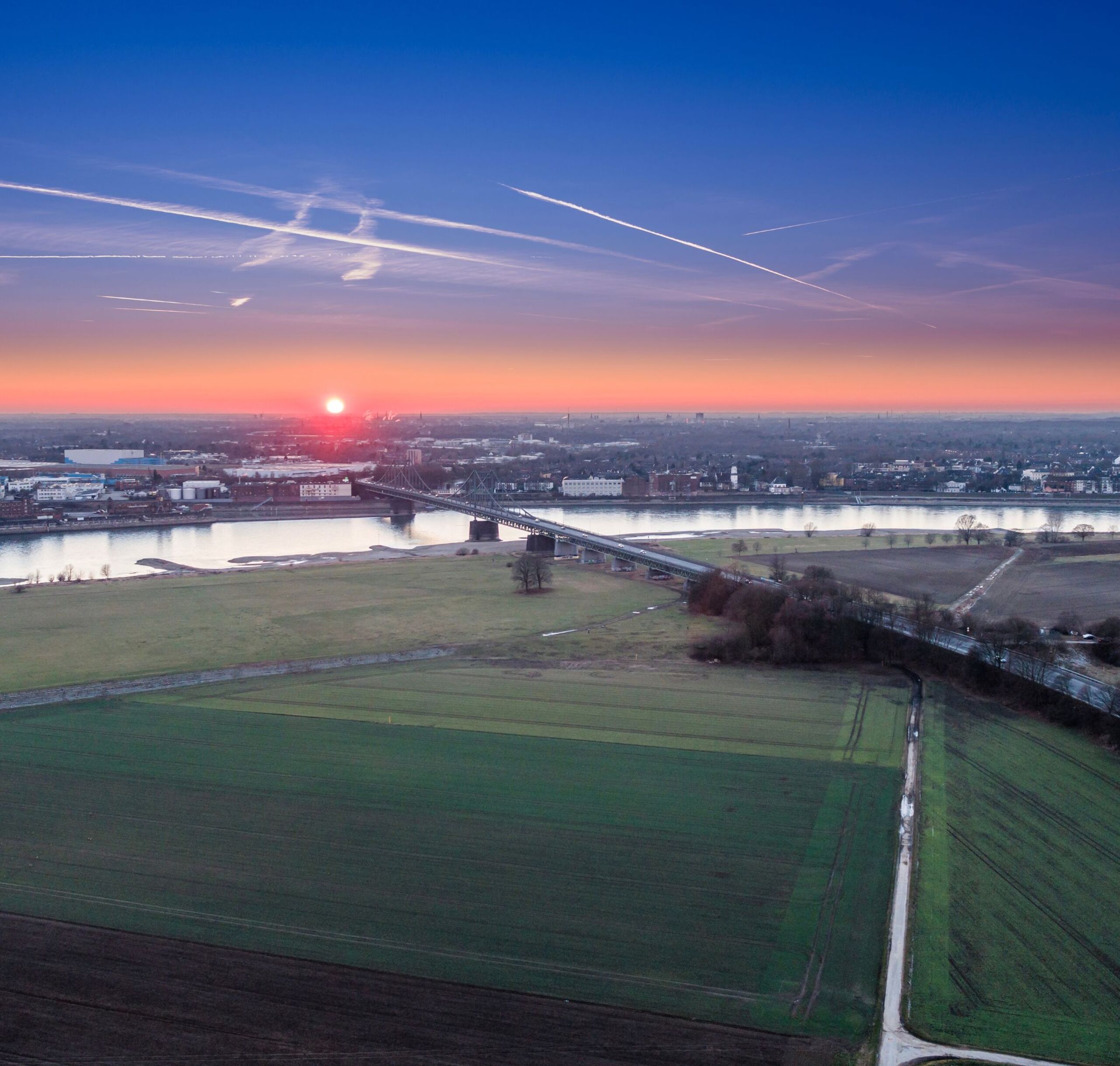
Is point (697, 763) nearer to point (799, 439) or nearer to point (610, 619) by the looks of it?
point (610, 619)

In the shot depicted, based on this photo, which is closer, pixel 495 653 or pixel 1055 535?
pixel 495 653

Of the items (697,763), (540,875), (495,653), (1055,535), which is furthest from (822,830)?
(1055,535)

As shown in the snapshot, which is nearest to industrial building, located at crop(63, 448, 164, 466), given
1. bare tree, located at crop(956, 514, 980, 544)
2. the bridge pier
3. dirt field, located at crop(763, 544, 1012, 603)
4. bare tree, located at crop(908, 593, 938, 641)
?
the bridge pier

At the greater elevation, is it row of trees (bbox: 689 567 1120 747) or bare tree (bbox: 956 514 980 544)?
bare tree (bbox: 956 514 980 544)

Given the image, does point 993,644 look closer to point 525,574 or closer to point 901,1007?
point 901,1007

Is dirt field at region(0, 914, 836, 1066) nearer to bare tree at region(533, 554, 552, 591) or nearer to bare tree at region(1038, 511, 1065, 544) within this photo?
bare tree at region(533, 554, 552, 591)

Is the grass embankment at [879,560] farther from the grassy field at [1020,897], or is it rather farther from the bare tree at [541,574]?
the grassy field at [1020,897]

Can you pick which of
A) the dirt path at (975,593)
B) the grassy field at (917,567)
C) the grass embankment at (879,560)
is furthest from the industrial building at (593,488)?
the dirt path at (975,593)
